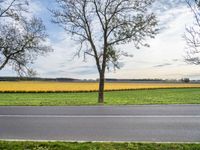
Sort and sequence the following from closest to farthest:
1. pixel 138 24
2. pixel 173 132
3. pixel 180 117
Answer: pixel 173 132 < pixel 180 117 < pixel 138 24

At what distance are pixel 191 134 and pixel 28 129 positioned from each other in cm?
467

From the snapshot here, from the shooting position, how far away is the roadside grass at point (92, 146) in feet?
28.2

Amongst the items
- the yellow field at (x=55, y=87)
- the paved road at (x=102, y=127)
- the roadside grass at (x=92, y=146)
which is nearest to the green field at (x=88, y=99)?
the paved road at (x=102, y=127)

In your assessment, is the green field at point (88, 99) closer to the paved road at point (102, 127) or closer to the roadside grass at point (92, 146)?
the paved road at point (102, 127)

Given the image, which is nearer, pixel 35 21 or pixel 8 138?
pixel 8 138

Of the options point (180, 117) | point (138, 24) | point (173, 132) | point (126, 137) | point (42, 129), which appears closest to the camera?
point (126, 137)

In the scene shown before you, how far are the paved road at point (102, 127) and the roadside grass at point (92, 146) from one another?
0.97m

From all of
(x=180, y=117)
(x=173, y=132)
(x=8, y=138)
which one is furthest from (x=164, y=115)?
(x=8, y=138)

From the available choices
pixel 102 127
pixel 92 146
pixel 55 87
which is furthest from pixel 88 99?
pixel 55 87

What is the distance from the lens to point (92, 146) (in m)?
8.73

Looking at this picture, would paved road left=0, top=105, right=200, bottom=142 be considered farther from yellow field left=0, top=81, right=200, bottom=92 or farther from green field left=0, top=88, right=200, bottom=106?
yellow field left=0, top=81, right=200, bottom=92

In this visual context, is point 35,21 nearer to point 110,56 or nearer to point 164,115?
point 110,56

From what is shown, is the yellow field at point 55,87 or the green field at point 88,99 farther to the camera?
the yellow field at point 55,87

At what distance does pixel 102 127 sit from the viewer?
11.8m
